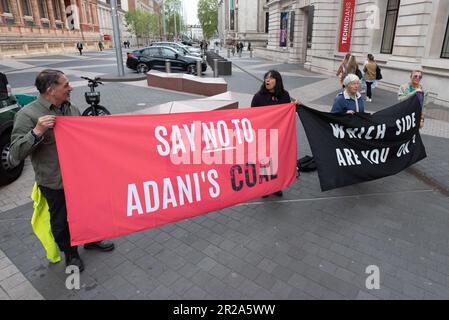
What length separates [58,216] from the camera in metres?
3.02

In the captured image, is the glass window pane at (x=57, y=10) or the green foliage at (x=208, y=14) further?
the green foliage at (x=208, y=14)

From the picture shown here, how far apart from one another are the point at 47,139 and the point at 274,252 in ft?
8.60

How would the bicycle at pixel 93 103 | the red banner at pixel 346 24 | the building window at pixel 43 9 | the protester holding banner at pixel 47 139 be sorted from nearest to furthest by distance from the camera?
the protester holding banner at pixel 47 139 → the bicycle at pixel 93 103 → the red banner at pixel 346 24 → the building window at pixel 43 9

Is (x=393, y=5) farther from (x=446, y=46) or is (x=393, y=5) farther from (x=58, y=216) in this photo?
(x=58, y=216)

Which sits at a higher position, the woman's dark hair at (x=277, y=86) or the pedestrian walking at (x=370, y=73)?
the woman's dark hair at (x=277, y=86)

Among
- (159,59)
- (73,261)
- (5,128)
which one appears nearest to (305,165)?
(73,261)

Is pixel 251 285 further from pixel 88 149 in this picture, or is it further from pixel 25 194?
pixel 25 194

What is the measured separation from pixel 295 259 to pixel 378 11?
16892 mm

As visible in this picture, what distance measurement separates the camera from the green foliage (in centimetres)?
10394

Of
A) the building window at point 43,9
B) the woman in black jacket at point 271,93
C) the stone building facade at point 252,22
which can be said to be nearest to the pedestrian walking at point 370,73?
the woman in black jacket at point 271,93

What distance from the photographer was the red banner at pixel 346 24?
18.0 metres

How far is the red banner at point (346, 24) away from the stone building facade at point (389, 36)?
228mm

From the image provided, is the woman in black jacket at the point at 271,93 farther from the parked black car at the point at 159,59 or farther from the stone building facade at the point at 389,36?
the parked black car at the point at 159,59
